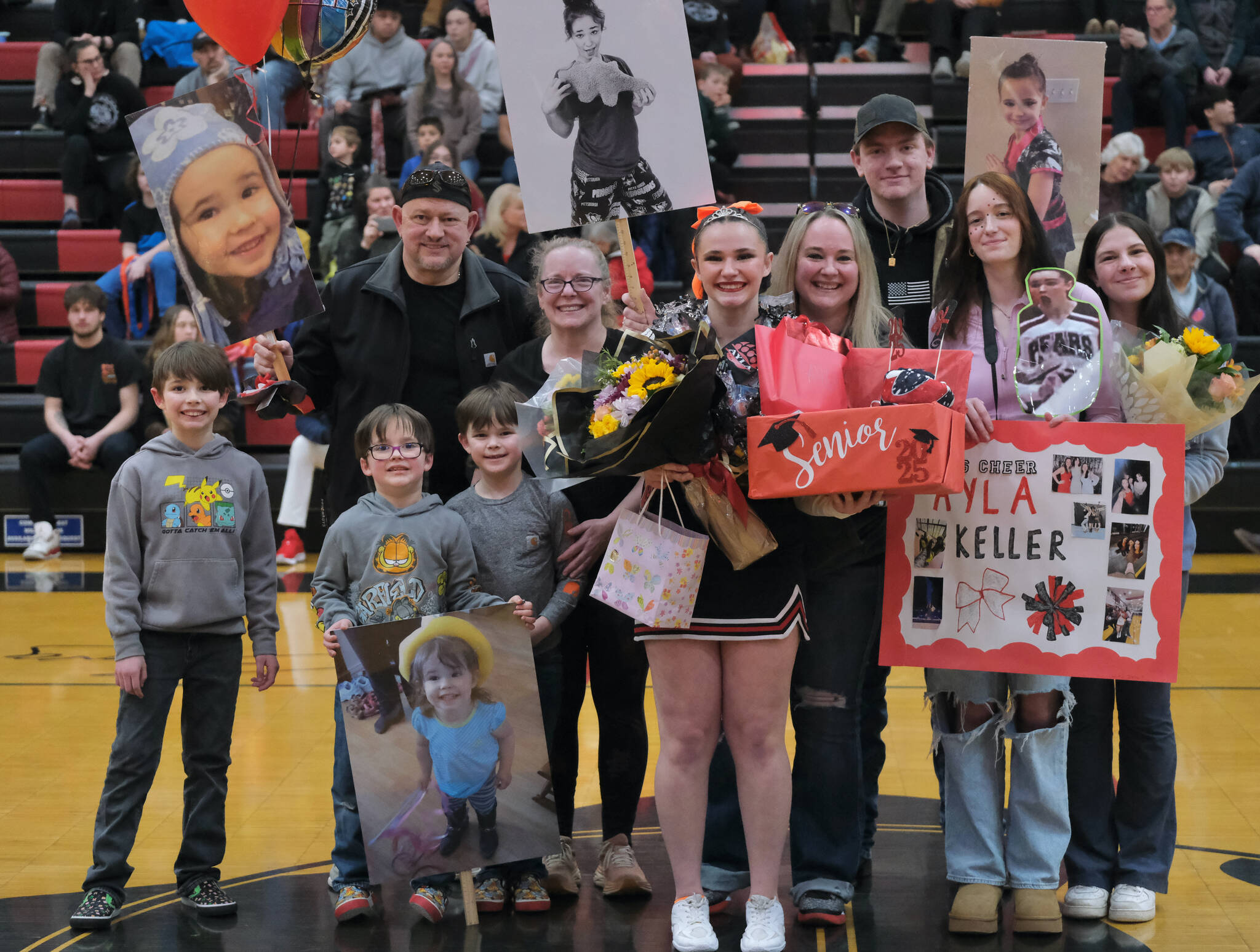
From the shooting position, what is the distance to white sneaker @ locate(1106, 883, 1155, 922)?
2984mm

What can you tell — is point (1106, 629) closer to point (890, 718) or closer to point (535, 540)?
point (535, 540)

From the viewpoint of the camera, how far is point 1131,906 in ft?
9.80

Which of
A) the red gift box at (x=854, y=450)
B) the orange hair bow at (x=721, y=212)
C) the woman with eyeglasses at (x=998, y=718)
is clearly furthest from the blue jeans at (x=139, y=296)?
the red gift box at (x=854, y=450)

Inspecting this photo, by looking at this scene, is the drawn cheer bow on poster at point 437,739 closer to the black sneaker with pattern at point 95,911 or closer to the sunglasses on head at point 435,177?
the black sneaker with pattern at point 95,911

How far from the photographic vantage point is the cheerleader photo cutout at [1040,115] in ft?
11.0

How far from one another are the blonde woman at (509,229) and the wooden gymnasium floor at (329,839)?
8.42 ft

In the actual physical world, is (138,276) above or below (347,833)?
above

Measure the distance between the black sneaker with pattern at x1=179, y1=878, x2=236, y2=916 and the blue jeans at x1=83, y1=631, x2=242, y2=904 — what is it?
0.02 m

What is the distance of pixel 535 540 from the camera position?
3176mm

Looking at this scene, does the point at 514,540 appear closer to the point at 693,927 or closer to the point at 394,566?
the point at 394,566

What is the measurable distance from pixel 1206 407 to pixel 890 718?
204cm

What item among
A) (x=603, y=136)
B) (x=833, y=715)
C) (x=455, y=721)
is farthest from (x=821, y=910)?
(x=603, y=136)

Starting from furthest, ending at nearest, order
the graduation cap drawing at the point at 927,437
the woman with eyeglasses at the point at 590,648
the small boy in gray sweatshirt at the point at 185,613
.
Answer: the woman with eyeglasses at the point at 590,648, the small boy in gray sweatshirt at the point at 185,613, the graduation cap drawing at the point at 927,437

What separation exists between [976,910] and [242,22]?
8.64ft
